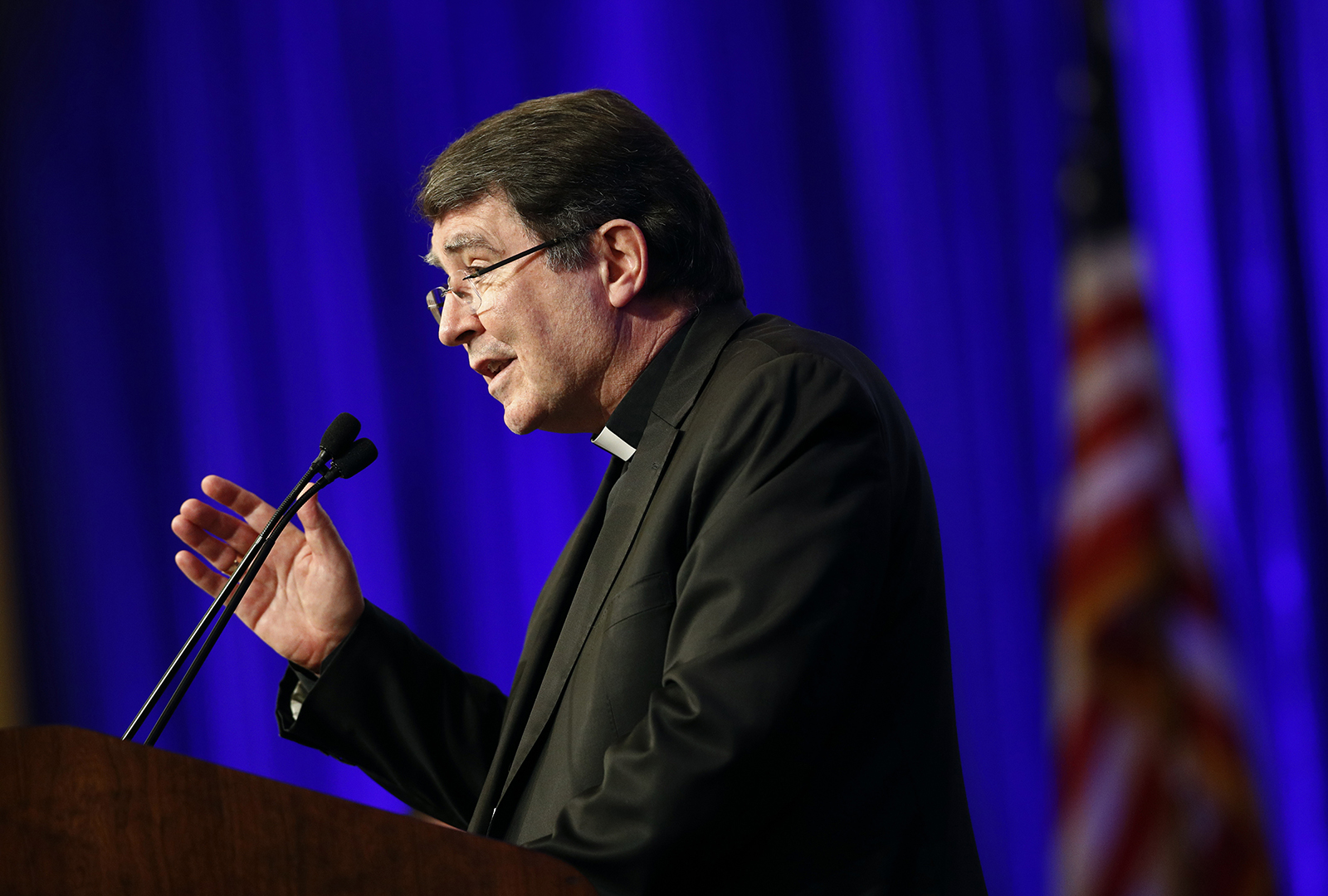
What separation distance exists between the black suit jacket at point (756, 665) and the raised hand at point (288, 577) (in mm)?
455

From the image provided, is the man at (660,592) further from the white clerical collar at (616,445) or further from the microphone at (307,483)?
the microphone at (307,483)

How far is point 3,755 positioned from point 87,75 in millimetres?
2882

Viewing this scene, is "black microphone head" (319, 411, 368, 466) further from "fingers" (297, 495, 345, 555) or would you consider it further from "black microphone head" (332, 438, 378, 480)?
"fingers" (297, 495, 345, 555)

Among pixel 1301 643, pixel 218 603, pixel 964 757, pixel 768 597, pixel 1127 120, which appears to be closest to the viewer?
pixel 768 597

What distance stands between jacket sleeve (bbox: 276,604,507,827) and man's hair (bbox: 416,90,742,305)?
0.65m

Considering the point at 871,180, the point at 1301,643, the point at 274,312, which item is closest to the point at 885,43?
the point at 871,180

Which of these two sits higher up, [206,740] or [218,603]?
[218,603]

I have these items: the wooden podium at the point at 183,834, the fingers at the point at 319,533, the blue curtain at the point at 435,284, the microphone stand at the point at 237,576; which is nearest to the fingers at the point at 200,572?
the fingers at the point at 319,533

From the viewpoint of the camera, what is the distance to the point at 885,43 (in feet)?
8.80

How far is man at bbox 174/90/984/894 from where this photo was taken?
1125 mm

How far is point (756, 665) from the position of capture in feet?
3.68

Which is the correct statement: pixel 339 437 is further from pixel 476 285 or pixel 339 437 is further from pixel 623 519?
pixel 623 519

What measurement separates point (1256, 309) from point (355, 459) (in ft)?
5.51

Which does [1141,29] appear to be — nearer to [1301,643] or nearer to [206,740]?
[1301,643]
